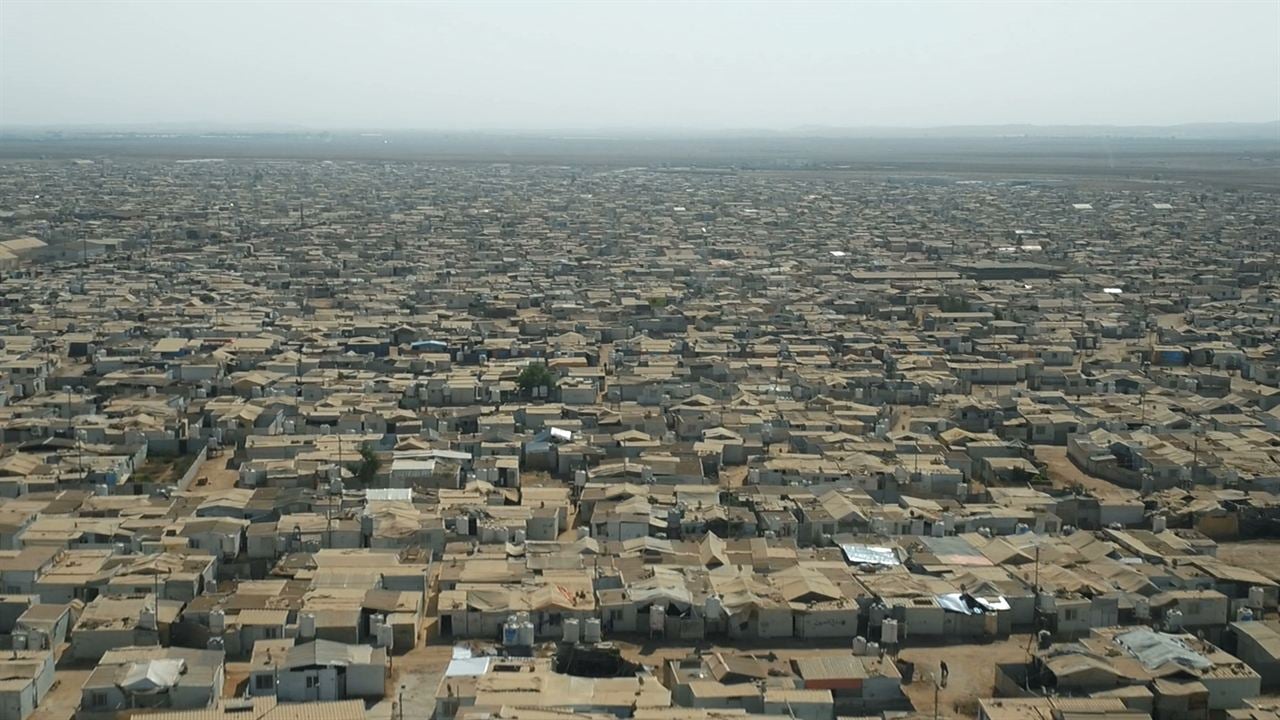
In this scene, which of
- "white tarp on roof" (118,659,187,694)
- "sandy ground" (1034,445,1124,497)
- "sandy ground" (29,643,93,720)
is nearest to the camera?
"white tarp on roof" (118,659,187,694)

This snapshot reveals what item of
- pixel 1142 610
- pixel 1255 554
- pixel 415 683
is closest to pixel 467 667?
pixel 415 683

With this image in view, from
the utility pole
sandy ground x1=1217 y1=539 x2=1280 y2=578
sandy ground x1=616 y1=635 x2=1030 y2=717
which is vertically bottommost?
sandy ground x1=1217 y1=539 x2=1280 y2=578

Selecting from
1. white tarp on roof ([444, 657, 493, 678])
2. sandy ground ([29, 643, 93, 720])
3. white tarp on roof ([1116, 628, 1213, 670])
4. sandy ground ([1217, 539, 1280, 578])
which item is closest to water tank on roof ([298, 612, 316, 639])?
white tarp on roof ([444, 657, 493, 678])

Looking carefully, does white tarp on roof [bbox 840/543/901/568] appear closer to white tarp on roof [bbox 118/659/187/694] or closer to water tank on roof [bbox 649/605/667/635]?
water tank on roof [bbox 649/605/667/635]

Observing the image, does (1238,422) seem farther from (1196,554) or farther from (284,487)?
(284,487)

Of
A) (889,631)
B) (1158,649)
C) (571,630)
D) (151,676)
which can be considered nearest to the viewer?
(151,676)

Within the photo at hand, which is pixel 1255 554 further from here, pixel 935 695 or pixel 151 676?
pixel 151 676

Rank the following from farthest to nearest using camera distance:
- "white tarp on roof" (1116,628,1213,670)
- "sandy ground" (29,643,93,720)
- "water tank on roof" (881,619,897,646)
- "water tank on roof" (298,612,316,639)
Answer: "water tank on roof" (881,619,897,646), "water tank on roof" (298,612,316,639), "white tarp on roof" (1116,628,1213,670), "sandy ground" (29,643,93,720)
